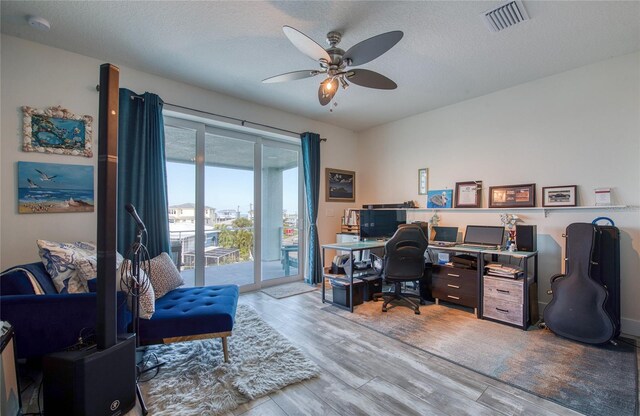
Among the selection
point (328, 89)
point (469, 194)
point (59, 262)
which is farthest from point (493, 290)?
point (59, 262)

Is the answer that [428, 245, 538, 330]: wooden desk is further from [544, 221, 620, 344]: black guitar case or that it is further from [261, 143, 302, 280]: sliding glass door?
[261, 143, 302, 280]: sliding glass door

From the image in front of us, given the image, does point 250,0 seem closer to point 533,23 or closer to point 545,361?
point 533,23

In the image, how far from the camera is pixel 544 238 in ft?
10.5

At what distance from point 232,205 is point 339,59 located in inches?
99.8

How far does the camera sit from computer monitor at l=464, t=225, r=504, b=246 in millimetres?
3369

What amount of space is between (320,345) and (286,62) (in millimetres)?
2830

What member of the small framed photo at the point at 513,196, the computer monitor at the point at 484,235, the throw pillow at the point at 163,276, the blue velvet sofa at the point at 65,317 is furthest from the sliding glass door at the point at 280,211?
the small framed photo at the point at 513,196

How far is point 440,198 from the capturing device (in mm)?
4090

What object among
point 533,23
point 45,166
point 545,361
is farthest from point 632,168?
point 45,166

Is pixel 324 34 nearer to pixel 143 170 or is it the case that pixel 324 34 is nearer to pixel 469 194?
pixel 143 170

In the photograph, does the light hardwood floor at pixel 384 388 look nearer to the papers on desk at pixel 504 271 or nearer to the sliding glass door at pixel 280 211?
the papers on desk at pixel 504 271

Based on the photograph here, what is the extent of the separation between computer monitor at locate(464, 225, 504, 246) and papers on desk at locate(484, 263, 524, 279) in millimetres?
407

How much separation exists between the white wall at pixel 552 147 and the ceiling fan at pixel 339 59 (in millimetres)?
2068

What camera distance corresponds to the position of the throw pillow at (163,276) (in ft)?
8.09
